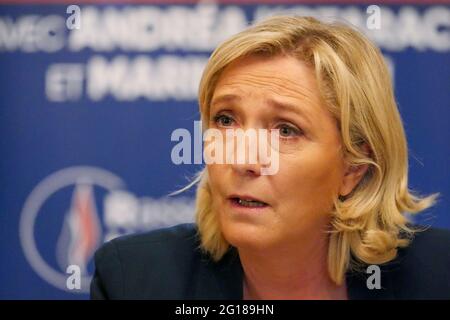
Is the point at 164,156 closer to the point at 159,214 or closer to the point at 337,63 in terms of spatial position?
the point at 159,214

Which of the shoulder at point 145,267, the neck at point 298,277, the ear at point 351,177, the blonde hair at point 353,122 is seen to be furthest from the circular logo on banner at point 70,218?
the ear at point 351,177

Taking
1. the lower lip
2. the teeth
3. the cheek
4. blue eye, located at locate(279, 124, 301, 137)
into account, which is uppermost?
blue eye, located at locate(279, 124, 301, 137)

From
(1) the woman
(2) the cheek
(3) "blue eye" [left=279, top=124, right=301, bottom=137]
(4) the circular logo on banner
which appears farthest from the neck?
(4) the circular logo on banner

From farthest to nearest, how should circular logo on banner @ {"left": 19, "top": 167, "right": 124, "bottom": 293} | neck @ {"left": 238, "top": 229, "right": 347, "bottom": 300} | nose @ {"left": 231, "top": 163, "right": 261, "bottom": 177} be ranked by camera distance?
circular logo on banner @ {"left": 19, "top": 167, "right": 124, "bottom": 293} → neck @ {"left": 238, "top": 229, "right": 347, "bottom": 300} → nose @ {"left": 231, "top": 163, "right": 261, "bottom": 177}

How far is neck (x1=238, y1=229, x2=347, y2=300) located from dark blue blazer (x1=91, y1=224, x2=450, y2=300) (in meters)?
0.03

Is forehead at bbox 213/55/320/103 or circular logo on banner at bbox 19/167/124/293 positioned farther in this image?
circular logo on banner at bbox 19/167/124/293

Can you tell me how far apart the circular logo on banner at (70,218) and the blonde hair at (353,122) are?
284 millimetres

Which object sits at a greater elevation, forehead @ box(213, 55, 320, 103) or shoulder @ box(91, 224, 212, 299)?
forehead @ box(213, 55, 320, 103)

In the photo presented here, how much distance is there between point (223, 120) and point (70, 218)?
0.48 metres

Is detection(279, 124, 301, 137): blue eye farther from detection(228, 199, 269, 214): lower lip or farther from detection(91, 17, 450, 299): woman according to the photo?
detection(228, 199, 269, 214): lower lip

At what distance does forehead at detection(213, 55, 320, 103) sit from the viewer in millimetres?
1316

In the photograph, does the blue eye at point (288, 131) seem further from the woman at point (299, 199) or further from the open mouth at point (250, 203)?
the open mouth at point (250, 203)

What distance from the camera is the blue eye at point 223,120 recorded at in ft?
4.46

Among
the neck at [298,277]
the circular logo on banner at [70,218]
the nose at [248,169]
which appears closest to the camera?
the nose at [248,169]
